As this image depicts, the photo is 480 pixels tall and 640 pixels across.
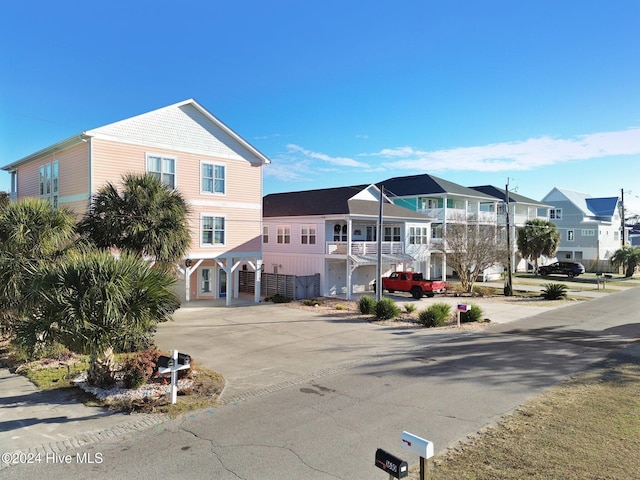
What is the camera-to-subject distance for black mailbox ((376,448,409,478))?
4.27 metres

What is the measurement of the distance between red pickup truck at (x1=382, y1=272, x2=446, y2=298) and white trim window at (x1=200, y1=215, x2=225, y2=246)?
1283 centimetres

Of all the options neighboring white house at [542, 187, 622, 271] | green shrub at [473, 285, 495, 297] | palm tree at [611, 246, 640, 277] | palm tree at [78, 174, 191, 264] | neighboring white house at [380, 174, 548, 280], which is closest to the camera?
palm tree at [78, 174, 191, 264]

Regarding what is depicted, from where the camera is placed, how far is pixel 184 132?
74.4 ft

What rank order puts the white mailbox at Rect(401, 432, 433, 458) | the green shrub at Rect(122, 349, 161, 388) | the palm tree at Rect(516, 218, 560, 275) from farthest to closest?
the palm tree at Rect(516, 218, 560, 275) → the green shrub at Rect(122, 349, 161, 388) → the white mailbox at Rect(401, 432, 433, 458)

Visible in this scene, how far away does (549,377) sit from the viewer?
37.8 feet

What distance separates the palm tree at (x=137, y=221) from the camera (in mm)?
16781

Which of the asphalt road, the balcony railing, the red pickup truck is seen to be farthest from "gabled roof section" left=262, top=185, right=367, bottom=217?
the asphalt road

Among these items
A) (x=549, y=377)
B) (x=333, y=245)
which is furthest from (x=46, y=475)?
(x=333, y=245)

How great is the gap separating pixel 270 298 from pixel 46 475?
812 inches

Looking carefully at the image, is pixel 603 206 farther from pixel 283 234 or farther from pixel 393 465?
pixel 393 465

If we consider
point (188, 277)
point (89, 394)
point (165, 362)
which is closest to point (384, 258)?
point (188, 277)

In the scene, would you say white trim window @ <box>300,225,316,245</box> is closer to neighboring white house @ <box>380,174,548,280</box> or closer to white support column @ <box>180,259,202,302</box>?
white support column @ <box>180,259,202,302</box>

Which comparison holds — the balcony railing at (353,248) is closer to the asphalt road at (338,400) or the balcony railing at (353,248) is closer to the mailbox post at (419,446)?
the asphalt road at (338,400)

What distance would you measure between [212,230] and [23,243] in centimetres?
1178
